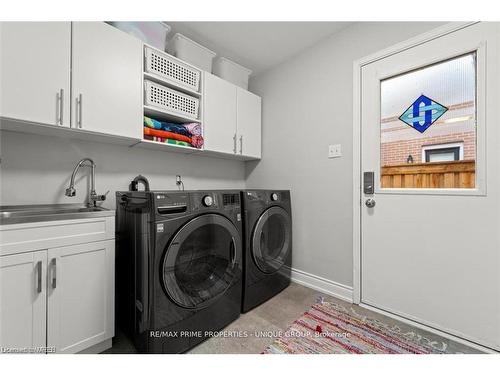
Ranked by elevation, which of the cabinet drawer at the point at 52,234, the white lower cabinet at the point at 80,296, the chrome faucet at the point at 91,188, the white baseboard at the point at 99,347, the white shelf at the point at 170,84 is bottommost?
the white baseboard at the point at 99,347

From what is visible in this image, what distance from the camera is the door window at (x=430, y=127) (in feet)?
4.28

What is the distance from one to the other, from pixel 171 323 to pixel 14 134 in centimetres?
149

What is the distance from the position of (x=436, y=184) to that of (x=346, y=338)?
116 cm

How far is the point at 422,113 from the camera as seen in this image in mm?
1454

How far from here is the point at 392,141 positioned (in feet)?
5.19

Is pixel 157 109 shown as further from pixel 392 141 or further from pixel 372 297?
pixel 372 297

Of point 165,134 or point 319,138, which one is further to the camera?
point 319,138

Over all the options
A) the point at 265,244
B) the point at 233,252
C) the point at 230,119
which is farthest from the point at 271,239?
the point at 230,119

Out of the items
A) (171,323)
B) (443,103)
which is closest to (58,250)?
(171,323)

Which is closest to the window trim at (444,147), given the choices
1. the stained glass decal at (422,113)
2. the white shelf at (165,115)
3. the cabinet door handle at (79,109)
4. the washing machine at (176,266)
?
the stained glass decal at (422,113)

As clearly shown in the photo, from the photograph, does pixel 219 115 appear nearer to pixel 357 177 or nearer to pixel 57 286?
pixel 357 177

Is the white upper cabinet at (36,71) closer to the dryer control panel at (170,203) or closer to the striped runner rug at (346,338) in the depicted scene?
the dryer control panel at (170,203)

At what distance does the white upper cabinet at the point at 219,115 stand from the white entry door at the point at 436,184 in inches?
45.4

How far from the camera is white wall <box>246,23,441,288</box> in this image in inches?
70.0
